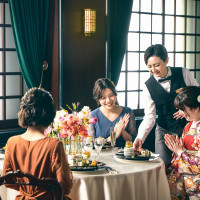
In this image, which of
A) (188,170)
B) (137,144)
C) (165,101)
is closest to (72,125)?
(137,144)

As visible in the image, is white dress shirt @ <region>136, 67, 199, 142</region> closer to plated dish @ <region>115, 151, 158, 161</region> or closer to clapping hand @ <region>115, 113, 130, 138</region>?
clapping hand @ <region>115, 113, 130, 138</region>

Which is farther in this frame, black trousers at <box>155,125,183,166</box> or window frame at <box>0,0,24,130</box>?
window frame at <box>0,0,24,130</box>

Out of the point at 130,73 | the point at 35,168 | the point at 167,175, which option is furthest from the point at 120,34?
the point at 35,168

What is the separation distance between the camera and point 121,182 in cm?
237

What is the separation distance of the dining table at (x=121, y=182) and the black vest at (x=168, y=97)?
1.04 metres

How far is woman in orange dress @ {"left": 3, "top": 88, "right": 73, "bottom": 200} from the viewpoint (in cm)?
198

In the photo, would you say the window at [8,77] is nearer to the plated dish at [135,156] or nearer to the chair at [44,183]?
the plated dish at [135,156]

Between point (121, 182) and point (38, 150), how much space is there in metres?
0.62

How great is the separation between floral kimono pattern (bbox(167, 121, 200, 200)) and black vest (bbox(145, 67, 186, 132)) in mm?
813

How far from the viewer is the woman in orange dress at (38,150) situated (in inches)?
78.0

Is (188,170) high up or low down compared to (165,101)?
down

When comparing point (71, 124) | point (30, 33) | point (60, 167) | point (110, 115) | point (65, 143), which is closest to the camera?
point (60, 167)

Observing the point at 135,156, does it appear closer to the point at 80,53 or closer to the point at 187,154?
the point at 187,154

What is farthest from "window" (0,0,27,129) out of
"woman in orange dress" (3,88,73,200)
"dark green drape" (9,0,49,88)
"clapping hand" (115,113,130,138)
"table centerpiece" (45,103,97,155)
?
"woman in orange dress" (3,88,73,200)
